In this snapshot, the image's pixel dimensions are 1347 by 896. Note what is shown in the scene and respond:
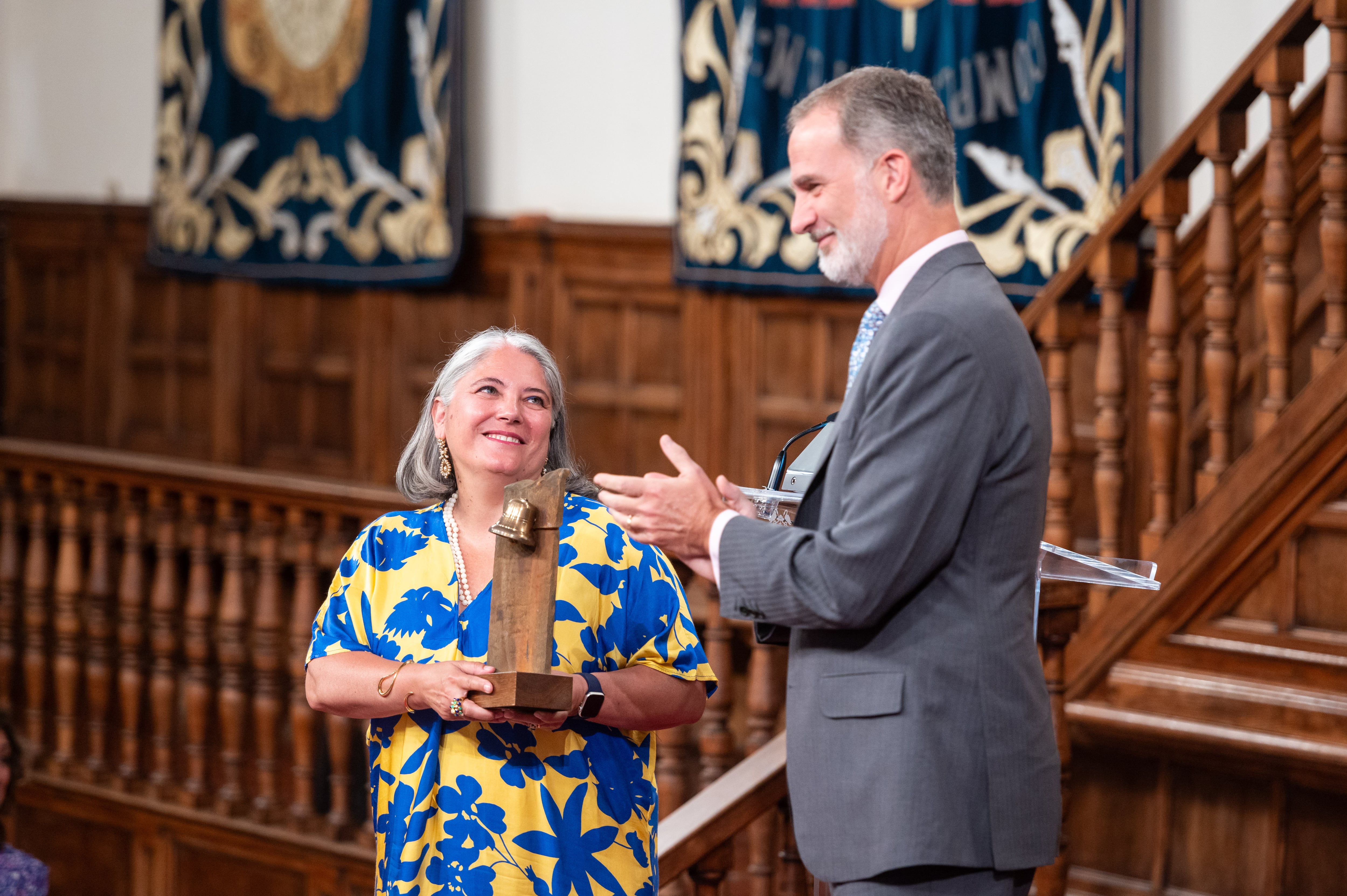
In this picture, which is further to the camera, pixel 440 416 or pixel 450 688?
pixel 440 416

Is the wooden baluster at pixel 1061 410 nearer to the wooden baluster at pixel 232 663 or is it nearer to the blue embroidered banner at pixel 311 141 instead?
the wooden baluster at pixel 232 663

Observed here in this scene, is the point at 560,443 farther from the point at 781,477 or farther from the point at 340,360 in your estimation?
the point at 340,360

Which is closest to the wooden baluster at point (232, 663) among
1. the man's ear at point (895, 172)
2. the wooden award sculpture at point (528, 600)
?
the wooden award sculpture at point (528, 600)

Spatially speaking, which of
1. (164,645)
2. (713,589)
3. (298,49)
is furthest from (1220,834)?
(298,49)

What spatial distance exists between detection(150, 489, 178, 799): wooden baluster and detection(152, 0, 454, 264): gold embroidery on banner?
5.26 feet

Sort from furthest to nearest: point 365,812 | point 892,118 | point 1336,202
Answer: point 365,812
point 1336,202
point 892,118

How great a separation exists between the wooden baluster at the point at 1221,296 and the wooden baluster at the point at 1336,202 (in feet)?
0.62

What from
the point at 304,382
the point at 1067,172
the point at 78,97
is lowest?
the point at 304,382

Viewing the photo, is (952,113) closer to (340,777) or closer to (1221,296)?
(1221,296)

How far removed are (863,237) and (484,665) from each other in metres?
0.71

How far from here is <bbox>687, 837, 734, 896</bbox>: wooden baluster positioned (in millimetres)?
2533

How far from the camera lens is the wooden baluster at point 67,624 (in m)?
4.95

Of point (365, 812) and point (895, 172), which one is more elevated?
point (895, 172)

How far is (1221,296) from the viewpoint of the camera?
10.9 ft
